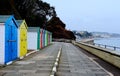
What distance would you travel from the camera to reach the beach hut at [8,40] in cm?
A: 2022

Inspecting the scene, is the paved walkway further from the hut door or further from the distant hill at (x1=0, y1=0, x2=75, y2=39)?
the distant hill at (x1=0, y1=0, x2=75, y2=39)

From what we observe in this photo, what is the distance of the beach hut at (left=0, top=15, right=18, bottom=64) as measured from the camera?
20.2 m

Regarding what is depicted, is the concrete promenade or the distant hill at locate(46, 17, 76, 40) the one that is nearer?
the concrete promenade

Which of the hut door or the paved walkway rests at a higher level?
the hut door

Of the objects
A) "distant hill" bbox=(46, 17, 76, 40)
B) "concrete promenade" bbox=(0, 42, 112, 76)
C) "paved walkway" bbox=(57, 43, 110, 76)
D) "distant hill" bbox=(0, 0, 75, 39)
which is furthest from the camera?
"distant hill" bbox=(46, 17, 76, 40)

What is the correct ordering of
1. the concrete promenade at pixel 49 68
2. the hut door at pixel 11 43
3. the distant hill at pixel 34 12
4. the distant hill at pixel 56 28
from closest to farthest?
the concrete promenade at pixel 49 68, the hut door at pixel 11 43, the distant hill at pixel 34 12, the distant hill at pixel 56 28

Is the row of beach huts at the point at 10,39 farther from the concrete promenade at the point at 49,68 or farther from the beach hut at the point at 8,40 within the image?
the concrete promenade at the point at 49,68

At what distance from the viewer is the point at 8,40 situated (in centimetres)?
2156

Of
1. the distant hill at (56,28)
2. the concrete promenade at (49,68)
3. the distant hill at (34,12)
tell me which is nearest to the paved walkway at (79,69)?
the concrete promenade at (49,68)

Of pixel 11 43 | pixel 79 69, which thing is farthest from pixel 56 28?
pixel 79 69

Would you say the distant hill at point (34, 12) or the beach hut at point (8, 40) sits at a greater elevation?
the distant hill at point (34, 12)

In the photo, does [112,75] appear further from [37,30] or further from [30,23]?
[30,23]

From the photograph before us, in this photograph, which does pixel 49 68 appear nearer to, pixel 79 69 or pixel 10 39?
pixel 79 69

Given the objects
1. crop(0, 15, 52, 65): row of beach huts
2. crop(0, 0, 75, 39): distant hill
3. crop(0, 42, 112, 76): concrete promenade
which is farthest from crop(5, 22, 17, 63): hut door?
crop(0, 0, 75, 39): distant hill
